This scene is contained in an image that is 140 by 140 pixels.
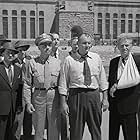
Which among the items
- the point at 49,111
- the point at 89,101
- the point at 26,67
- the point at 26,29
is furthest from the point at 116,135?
the point at 26,29

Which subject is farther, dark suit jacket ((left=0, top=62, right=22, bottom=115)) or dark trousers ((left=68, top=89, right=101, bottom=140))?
dark suit jacket ((left=0, top=62, right=22, bottom=115))

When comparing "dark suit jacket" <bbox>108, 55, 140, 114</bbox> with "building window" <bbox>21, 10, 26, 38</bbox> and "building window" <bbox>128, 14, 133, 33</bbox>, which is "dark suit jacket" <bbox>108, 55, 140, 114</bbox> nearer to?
"building window" <bbox>21, 10, 26, 38</bbox>

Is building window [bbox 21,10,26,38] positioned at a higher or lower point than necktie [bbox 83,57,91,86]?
higher

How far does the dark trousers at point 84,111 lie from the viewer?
439cm

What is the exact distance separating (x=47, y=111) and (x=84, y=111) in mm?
582

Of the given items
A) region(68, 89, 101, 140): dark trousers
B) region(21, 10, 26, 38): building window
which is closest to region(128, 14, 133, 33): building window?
region(21, 10, 26, 38): building window

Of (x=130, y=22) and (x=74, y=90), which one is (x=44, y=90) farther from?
(x=130, y=22)

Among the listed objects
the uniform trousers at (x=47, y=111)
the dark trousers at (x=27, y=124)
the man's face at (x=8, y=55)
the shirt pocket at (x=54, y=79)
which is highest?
the man's face at (x=8, y=55)

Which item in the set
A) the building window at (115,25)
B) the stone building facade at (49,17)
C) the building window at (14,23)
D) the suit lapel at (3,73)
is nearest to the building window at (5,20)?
the stone building facade at (49,17)

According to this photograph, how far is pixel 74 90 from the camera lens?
442 cm

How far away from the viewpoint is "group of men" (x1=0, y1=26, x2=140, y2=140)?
173 inches

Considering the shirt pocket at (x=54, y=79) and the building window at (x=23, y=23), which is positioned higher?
the building window at (x=23, y=23)

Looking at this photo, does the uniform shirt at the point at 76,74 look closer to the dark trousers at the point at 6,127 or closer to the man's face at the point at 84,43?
the man's face at the point at 84,43

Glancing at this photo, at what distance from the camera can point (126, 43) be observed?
14.9 feet
